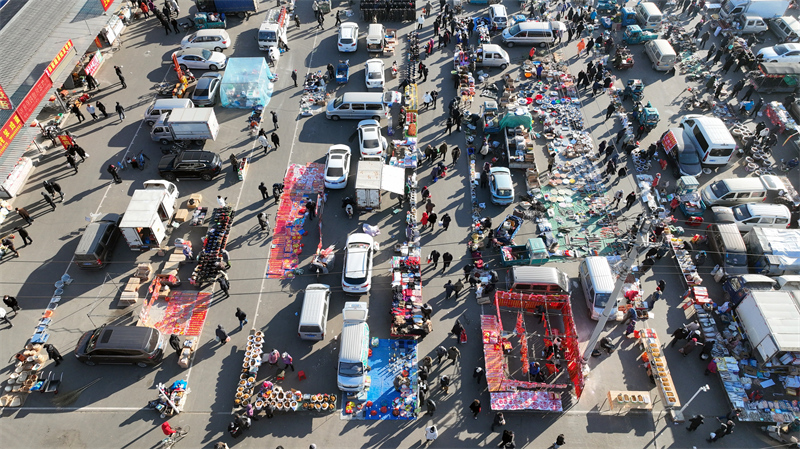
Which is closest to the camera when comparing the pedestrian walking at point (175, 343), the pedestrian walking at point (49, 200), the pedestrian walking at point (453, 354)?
the pedestrian walking at point (175, 343)

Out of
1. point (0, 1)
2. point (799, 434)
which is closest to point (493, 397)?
point (799, 434)

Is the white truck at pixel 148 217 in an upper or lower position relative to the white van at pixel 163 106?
lower

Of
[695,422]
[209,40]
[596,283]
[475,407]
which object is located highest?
[209,40]

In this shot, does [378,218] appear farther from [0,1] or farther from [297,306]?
[0,1]

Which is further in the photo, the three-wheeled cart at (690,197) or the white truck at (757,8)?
the white truck at (757,8)

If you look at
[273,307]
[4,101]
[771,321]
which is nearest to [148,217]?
[273,307]

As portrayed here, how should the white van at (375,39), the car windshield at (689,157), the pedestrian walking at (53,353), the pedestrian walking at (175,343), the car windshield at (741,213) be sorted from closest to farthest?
the pedestrian walking at (53,353) < the pedestrian walking at (175,343) < the car windshield at (741,213) < the car windshield at (689,157) < the white van at (375,39)

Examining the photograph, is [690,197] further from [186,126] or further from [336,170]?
[186,126]

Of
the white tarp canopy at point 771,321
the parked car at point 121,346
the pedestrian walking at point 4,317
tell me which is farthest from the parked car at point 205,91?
the white tarp canopy at point 771,321

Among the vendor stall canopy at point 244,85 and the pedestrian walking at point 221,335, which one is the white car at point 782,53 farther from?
the pedestrian walking at point 221,335
